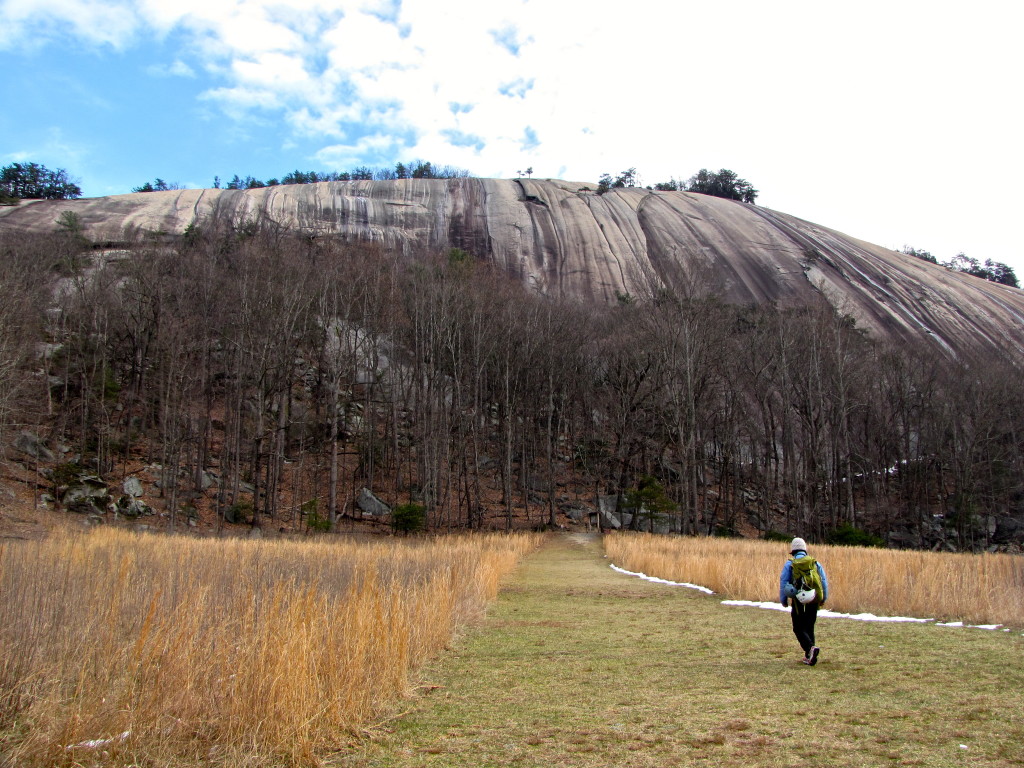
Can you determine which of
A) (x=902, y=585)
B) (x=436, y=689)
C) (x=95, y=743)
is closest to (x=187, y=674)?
(x=95, y=743)

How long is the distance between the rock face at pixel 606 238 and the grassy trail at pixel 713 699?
1821 inches

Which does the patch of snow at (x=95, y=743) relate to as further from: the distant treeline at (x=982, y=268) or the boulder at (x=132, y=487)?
the distant treeline at (x=982, y=268)

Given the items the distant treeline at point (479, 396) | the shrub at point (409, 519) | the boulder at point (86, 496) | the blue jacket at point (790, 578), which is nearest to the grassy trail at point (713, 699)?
the blue jacket at point (790, 578)

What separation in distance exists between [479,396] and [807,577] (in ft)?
101

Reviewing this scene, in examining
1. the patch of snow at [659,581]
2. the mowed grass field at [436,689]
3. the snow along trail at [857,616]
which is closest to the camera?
the mowed grass field at [436,689]

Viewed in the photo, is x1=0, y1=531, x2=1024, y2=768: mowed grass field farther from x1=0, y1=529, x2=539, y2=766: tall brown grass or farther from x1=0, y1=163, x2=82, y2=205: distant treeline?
x1=0, y1=163, x2=82, y2=205: distant treeline

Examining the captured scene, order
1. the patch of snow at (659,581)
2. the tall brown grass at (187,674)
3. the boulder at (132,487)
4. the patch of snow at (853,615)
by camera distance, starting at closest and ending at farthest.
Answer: the tall brown grass at (187,674) → the patch of snow at (853,615) → the patch of snow at (659,581) → the boulder at (132,487)

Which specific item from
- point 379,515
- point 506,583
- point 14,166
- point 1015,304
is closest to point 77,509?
point 379,515

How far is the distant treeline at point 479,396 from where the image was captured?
3045 centimetres

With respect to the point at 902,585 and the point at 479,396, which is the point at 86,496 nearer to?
the point at 479,396

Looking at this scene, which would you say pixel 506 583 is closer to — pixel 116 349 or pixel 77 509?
pixel 77 509

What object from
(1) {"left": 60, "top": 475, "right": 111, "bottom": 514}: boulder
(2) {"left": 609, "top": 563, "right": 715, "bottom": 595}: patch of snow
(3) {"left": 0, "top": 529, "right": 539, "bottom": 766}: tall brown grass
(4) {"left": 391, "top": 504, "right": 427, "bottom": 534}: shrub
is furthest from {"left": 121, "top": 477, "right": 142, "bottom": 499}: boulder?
(3) {"left": 0, "top": 529, "right": 539, "bottom": 766}: tall brown grass

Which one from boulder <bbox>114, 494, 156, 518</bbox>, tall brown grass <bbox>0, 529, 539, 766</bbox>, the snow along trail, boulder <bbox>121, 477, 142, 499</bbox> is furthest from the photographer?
boulder <bbox>121, 477, 142, 499</bbox>

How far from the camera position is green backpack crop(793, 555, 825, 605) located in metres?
6.00
